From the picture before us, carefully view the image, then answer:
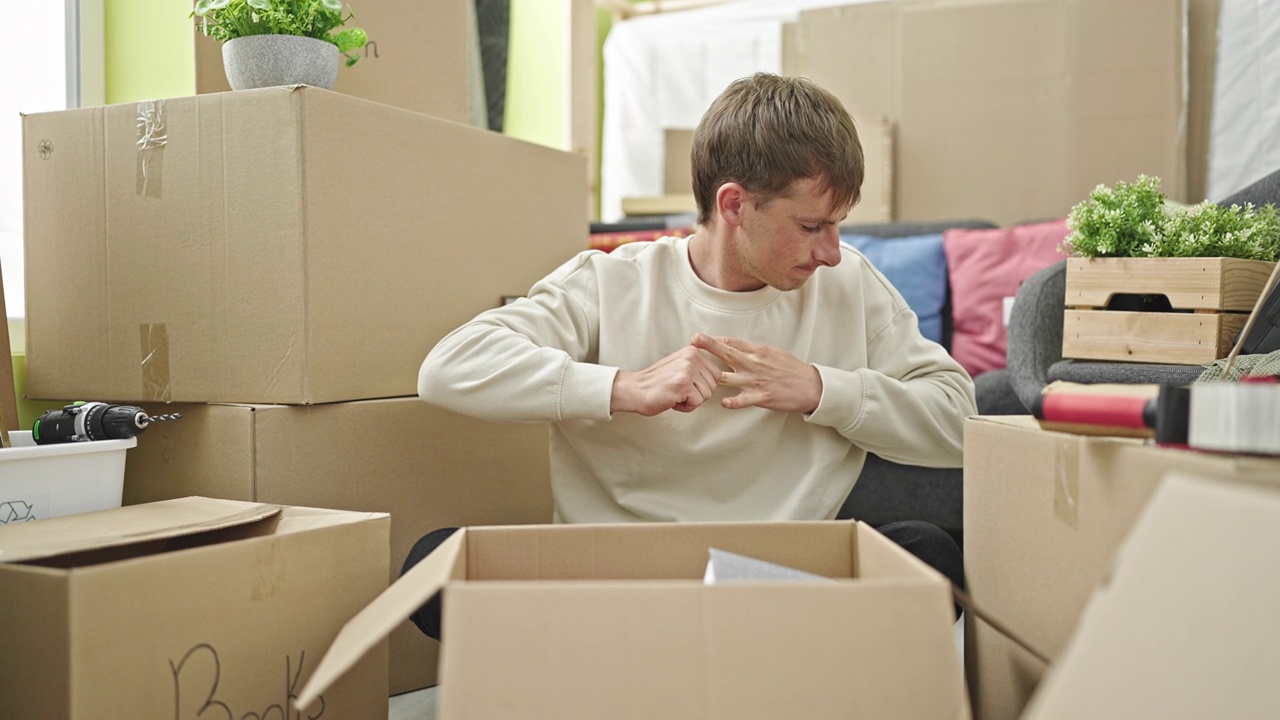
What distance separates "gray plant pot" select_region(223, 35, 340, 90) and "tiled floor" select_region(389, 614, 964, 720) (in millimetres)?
822

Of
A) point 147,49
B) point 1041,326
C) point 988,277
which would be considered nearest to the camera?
point 147,49

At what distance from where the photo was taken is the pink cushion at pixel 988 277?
95.2 inches

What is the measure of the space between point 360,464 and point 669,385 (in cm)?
46

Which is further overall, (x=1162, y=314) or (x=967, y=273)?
(x=967, y=273)

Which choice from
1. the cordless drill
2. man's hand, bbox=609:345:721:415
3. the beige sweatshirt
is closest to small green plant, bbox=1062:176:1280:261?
the beige sweatshirt

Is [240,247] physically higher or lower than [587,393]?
higher

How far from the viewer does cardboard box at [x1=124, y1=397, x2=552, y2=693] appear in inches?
49.6

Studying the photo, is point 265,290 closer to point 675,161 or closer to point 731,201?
point 731,201

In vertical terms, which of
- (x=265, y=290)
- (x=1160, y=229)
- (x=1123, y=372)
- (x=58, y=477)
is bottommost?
(x=58, y=477)

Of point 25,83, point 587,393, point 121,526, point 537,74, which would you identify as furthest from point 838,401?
point 537,74

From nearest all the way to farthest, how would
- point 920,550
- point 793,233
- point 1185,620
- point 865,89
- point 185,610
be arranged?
point 1185,620
point 185,610
point 920,550
point 793,233
point 865,89

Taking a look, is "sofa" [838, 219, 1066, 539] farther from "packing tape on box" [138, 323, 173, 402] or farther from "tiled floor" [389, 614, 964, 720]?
"packing tape on box" [138, 323, 173, 402]

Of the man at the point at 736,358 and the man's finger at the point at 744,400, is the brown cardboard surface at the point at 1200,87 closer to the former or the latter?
the man at the point at 736,358

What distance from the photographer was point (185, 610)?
85 cm
